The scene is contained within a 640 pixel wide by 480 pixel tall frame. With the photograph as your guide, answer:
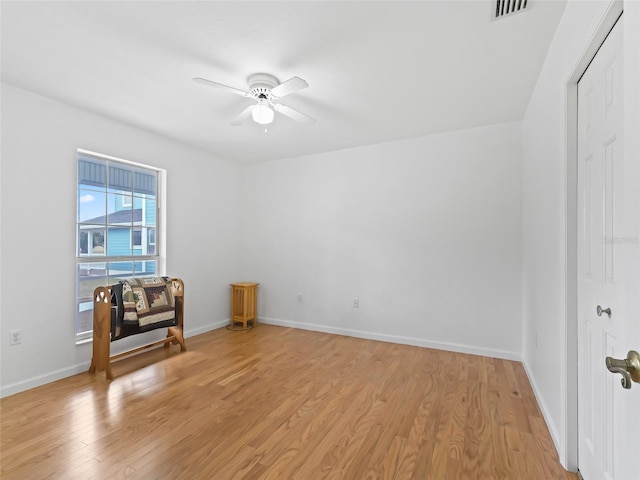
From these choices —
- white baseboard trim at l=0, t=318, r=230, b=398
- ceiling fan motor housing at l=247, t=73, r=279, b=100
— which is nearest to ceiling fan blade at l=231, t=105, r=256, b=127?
ceiling fan motor housing at l=247, t=73, r=279, b=100

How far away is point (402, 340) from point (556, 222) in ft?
7.84

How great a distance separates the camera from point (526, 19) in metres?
1.76

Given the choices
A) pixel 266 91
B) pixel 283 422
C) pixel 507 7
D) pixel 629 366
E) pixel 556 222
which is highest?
pixel 507 7

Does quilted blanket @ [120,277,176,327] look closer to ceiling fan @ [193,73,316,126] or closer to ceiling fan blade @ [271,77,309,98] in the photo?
ceiling fan @ [193,73,316,126]

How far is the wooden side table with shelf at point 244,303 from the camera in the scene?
4465 mm

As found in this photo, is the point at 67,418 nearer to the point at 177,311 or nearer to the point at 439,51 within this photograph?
the point at 177,311

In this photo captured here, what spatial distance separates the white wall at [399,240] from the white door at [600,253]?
1789 millimetres

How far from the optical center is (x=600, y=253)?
1.39 meters

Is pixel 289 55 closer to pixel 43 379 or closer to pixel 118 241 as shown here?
pixel 118 241

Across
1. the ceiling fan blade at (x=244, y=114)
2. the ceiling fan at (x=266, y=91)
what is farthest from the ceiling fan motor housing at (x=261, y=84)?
the ceiling fan blade at (x=244, y=114)

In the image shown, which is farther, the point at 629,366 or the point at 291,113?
the point at 291,113

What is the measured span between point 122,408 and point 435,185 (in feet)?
12.2

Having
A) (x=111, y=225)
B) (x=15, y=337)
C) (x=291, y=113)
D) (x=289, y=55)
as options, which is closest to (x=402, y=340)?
(x=291, y=113)

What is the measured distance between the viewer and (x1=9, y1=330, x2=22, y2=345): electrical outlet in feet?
8.21
